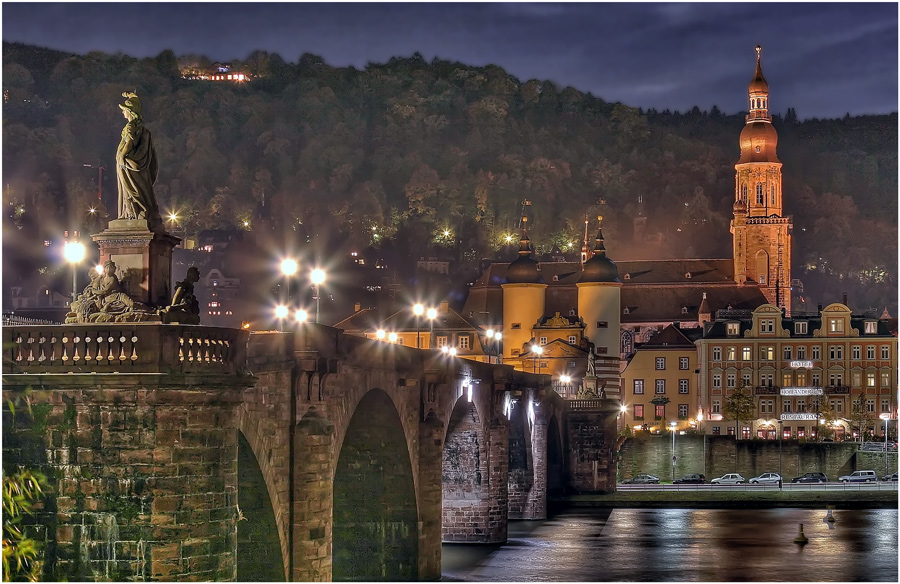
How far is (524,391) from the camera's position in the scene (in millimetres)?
77438

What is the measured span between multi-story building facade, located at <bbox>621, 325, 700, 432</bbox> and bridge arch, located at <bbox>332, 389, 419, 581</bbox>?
95762 mm

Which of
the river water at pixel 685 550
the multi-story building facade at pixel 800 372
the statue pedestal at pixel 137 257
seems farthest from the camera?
the multi-story building facade at pixel 800 372

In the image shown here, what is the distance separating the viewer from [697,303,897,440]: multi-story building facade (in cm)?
13700

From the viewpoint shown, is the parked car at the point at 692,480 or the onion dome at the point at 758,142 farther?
the onion dome at the point at 758,142

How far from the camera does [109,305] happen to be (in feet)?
84.7

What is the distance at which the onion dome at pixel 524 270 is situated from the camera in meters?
148

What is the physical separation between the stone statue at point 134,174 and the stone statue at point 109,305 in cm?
118

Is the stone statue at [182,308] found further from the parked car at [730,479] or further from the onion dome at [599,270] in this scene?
the onion dome at [599,270]

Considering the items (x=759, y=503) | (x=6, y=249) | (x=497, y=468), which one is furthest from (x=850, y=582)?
(x=6, y=249)

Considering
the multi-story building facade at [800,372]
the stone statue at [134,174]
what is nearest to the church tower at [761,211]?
the multi-story building facade at [800,372]

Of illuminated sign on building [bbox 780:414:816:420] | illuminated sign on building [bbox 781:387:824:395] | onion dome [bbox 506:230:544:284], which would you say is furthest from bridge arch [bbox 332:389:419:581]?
onion dome [bbox 506:230:544:284]

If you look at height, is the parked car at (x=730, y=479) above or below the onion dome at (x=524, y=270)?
below

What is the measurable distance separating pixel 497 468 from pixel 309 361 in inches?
1282

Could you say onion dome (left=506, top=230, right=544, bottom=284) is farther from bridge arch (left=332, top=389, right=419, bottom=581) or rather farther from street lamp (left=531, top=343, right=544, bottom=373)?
bridge arch (left=332, top=389, right=419, bottom=581)
